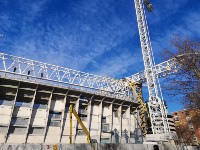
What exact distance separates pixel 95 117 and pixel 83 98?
4673mm

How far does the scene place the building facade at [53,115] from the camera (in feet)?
94.7

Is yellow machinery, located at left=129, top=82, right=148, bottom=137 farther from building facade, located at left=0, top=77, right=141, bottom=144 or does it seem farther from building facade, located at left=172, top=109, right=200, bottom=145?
building facade, located at left=172, top=109, right=200, bottom=145

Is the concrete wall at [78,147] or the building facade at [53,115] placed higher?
the building facade at [53,115]

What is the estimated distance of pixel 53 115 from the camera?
32.9 meters

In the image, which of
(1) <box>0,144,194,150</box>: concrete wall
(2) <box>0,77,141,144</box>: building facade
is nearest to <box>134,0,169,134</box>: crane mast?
(2) <box>0,77,141,144</box>: building facade

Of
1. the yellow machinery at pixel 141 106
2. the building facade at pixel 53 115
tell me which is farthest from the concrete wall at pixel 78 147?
the yellow machinery at pixel 141 106

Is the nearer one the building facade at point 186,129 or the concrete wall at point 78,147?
the concrete wall at point 78,147

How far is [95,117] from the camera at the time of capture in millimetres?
37594

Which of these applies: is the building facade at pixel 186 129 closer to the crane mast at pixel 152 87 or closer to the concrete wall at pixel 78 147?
the crane mast at pixel 152 87

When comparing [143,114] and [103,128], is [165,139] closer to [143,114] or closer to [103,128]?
[103,128]

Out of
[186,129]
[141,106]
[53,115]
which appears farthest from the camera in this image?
[186,129]

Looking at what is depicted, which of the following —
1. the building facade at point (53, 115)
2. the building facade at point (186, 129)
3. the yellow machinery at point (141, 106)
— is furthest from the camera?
the building facade at point (186, 129)

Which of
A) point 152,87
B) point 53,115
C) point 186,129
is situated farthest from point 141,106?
point 186,129

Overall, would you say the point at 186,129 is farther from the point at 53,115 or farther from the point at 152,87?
the point at 53,115
